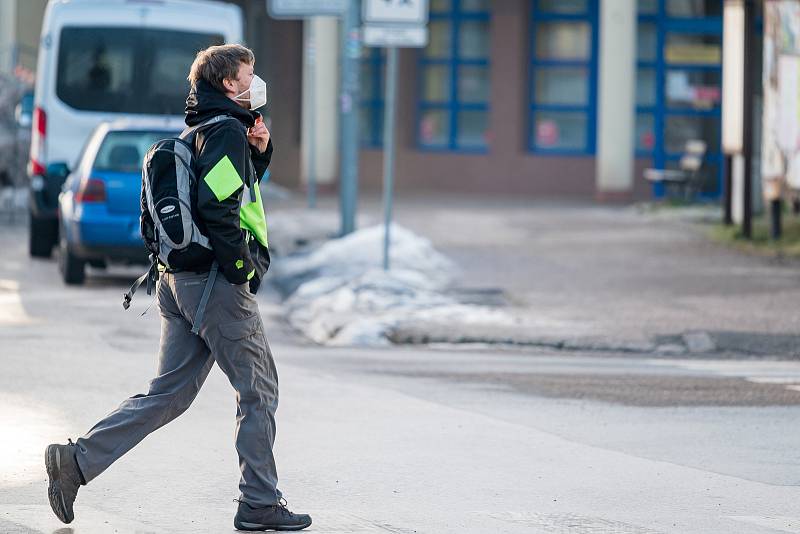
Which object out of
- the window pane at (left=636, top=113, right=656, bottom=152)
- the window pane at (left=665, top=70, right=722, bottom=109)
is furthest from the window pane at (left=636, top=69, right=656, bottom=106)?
the window pane at (left=665, top=70, right=722, bottom=109)

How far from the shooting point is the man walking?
6.21 meters

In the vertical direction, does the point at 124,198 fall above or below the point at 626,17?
below

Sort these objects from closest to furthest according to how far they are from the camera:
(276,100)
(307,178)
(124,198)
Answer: (124,198), (307,178), (276,100)

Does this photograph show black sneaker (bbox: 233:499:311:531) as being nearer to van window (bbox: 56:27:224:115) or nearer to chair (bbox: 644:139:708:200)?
van window (bbox: 56:27:224:115)

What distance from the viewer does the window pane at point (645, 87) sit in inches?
1155

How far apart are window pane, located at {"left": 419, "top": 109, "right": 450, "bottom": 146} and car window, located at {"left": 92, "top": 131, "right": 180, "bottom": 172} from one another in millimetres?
14990

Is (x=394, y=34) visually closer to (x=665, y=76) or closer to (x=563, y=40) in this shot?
(x=665, y=76)

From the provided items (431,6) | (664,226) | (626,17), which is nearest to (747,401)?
(664,226)

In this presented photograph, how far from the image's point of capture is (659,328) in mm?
12914

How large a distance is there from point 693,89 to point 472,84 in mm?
4239

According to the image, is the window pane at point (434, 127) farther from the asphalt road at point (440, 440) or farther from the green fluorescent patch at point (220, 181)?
the green fluorescent patch at point (220, 181)

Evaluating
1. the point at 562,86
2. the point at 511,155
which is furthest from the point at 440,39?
the point at 511,155

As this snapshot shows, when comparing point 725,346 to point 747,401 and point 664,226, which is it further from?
point 664,226

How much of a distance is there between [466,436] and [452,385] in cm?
176
